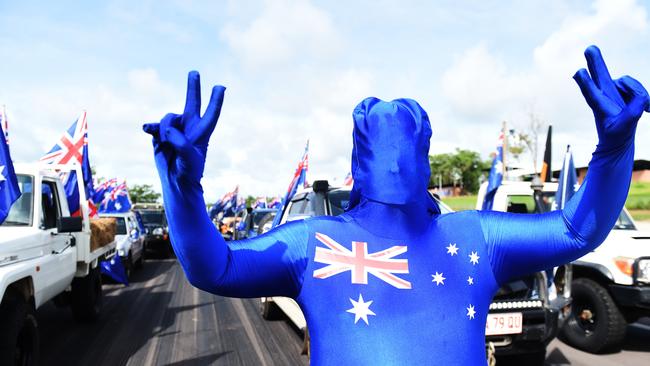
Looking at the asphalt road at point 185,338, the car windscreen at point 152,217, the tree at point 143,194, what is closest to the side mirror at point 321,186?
the asphalt road at point 185,338

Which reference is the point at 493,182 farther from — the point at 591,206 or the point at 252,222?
the point at 252,222

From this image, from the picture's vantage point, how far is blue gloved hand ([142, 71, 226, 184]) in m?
1.25

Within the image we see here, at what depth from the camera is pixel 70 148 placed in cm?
829

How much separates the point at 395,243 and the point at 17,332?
3839mm

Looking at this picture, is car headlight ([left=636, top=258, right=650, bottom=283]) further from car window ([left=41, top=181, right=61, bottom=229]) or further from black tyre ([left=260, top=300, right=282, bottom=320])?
car window ([left=41, top=181, right=61, bottom=229])

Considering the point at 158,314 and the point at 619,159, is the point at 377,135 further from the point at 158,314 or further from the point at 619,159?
the point at 158,314

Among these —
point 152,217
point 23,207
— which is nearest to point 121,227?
point 152,217

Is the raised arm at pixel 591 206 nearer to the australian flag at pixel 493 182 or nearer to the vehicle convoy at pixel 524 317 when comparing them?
the vehicle convoy at pixel 524 317

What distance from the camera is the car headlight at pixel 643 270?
19.2 ft

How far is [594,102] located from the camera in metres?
1.41

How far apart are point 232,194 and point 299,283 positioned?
78.7 feet

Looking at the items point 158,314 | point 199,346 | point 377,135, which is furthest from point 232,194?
point 377,135

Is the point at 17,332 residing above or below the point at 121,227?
below

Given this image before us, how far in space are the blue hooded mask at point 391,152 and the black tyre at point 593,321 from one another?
4.97 m
